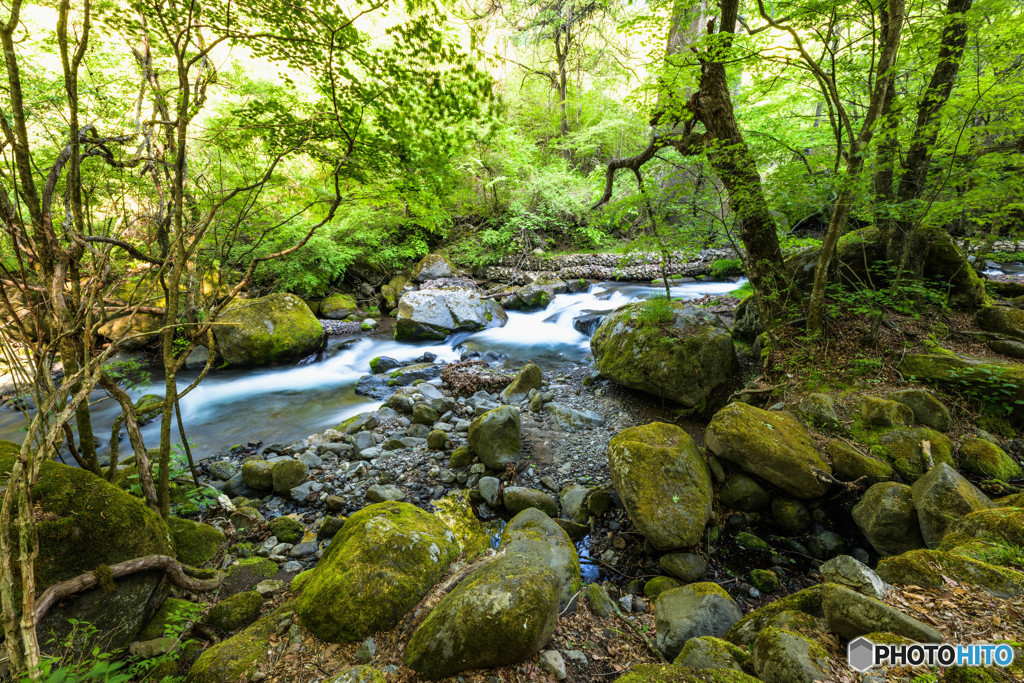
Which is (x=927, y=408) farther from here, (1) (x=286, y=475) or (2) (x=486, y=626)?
(1) (x=286, y=475)

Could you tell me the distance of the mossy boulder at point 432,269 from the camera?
14820 mm

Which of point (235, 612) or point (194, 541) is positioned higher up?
point (194, 541)

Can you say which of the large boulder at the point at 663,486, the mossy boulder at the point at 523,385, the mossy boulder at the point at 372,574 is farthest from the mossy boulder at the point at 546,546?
the mossy boulder at the point at 523,385

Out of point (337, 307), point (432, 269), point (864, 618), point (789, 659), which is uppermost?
point (432, 269)

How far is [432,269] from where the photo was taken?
14.9 m

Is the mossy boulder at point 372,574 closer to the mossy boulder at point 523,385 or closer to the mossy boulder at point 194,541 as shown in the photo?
the mossy boulder at point 194,541

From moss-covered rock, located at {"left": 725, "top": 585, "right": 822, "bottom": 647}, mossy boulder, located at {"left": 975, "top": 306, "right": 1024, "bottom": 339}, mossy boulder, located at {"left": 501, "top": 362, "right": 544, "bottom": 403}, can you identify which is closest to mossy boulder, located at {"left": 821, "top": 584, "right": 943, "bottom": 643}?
Answer: moss-covered rock, located at {"left": 725, "top": 585, "right": 822, "bottom": 647}

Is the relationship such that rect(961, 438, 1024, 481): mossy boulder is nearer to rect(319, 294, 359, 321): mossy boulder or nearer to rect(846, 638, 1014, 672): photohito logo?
rect(846, 638, 1014, 672): photohito logo

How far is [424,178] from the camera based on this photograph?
447 cm

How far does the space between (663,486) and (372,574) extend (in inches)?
108

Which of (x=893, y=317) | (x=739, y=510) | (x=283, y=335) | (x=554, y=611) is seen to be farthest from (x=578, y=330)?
(x=554, y=611)

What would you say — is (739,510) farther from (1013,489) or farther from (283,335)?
(283,335)

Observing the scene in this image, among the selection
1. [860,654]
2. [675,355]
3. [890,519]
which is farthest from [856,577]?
[675,355]

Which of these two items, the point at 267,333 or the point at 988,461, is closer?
the point at 988,461
